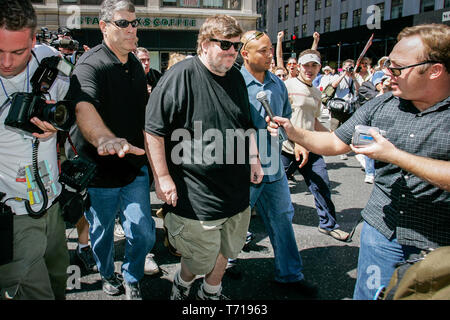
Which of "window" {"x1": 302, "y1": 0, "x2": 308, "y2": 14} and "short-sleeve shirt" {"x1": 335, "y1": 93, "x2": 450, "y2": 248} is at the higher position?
"window" {"x1": 302, "y1": 0, "x2": 308, "y2": 14}

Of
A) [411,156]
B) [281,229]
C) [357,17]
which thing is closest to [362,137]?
[411,156]

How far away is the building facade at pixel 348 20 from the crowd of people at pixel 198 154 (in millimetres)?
19258

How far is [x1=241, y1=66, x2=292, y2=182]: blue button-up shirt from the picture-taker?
3176 mm

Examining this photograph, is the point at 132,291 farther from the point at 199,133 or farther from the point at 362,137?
the point at 362,137

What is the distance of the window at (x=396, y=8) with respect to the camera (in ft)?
104

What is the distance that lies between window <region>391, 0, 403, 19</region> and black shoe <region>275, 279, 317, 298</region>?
116 ft

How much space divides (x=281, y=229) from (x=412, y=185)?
1432 millimetres

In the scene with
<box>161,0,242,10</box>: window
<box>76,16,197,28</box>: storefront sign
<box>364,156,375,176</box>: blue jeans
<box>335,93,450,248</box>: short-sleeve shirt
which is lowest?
<box>364,156,375,176</box>: blue jeans

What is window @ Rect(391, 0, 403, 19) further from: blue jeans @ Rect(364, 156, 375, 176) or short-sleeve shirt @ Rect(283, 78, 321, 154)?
short-sleeve shirt @ Rect(283, 78, 321, 154)

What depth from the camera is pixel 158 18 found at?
2273cm

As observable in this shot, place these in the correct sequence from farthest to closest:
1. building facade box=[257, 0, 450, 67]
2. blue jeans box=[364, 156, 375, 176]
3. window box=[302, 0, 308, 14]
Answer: window box=[302, 0, 308, 14], building facade box=[257, 0, 450, 67], blue jeans box=[364, 156, 375, 176]

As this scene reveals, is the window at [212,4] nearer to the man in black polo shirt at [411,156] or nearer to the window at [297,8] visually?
the man in black polo shirt at [411,156]

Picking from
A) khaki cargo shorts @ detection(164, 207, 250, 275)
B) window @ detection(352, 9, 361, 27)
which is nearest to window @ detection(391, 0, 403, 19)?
window @ detection(352, 9, 361, 27)
